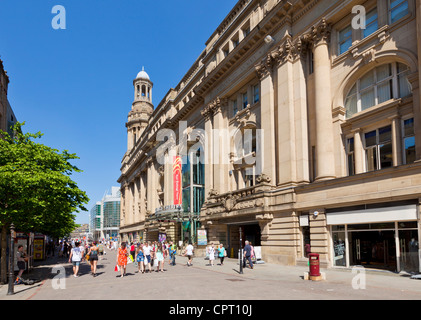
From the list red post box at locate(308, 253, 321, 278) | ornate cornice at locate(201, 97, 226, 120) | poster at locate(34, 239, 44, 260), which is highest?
ornate cornice at locate(201, 97, 226, 120)

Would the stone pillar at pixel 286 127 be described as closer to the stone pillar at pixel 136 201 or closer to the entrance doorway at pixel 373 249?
the entrance doorway at pixel 373 249

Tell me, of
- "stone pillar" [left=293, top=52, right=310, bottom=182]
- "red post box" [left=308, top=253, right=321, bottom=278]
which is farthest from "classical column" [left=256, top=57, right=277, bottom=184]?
"red post box" [left=308, top=253, right=321, bottom=278]

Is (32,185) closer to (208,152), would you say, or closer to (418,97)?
(418,97)

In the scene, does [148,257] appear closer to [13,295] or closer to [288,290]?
[13,295]

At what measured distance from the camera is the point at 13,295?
13.6 metres

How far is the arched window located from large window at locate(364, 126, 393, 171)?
5.58 feet

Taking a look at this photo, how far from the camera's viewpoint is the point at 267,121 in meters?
27.0

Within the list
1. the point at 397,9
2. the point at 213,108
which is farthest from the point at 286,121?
the point at 213,108

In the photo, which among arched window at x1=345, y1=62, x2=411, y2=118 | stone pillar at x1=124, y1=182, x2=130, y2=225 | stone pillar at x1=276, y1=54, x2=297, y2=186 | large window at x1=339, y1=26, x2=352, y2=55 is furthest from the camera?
stone pillar at x1=124, y1=182, x2=130, y2=225

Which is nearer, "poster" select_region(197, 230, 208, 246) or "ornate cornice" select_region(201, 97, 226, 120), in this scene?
"poster" select_region(197, 230, 208, 246)

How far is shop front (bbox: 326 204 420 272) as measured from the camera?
53.5 ft

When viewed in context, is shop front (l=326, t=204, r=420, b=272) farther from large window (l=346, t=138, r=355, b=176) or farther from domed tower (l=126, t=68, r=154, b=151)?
domed tower (l=126, t=68, r=154, b=151)

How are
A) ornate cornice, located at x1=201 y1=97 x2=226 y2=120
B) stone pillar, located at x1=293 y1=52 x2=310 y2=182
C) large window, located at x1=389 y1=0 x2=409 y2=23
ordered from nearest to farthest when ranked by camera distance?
large window, located at x1=389 y1=0 x2=409 y2=23 → stone pillar, located at x1=293 y1=52 x2=310 y2=182 → ornate cornice, located at x1=201 y1=97 x2=226 y2=120

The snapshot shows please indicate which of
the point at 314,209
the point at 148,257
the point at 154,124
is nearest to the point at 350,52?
the point at 314,209
